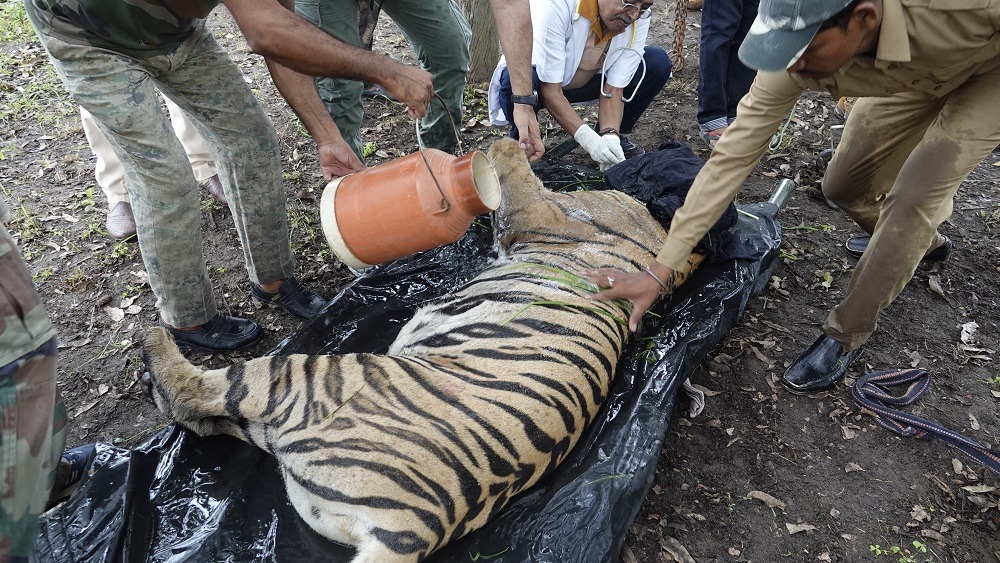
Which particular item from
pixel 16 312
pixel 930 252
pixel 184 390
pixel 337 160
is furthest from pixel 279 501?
pixel 930 252

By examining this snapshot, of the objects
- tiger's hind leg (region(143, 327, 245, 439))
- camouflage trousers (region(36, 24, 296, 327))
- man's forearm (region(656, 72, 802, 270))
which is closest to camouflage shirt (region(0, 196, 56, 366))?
tiger's hind leg (region(143, 327, 245, 439))

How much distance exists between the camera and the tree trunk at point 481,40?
5438 millimetres

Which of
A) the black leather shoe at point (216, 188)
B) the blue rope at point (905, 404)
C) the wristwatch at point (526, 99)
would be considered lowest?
the blue rope at point (905, 404)

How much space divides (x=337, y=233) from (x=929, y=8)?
237cm

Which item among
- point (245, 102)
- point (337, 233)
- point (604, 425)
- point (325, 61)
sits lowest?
point (604, 425)

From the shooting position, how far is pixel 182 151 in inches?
114

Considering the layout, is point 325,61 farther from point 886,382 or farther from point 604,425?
point 886,382

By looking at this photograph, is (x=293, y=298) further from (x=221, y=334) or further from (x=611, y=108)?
(x=611, y=108)

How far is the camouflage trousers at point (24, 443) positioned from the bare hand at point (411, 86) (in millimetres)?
1494

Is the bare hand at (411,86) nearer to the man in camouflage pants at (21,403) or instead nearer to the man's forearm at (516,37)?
the man's forearm at (516,37)

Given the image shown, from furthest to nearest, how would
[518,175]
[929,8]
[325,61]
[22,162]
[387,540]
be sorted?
[22,162], [518,175], [325,61], [929,8], [387,540]

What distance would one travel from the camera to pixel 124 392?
3180 millimetres

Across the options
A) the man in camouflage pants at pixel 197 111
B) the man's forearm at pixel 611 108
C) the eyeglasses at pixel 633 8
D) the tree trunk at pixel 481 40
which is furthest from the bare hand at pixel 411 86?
the tree trunk at pixel 481 40

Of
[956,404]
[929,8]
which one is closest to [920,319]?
[956,404]
